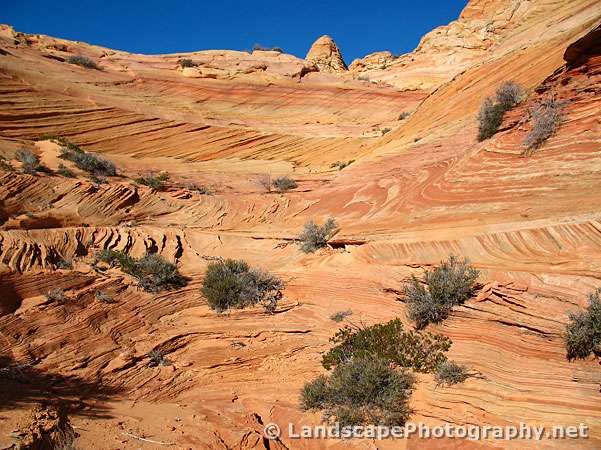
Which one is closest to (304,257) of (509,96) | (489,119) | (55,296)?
(55,296)

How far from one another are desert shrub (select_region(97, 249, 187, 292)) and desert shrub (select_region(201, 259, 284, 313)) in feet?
2.93

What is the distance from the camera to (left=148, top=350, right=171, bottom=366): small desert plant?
25.9 feet

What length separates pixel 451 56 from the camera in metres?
32.2

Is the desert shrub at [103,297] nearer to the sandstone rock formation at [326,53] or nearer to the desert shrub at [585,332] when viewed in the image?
the desert shrub at [585,332]

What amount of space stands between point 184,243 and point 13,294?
535cm

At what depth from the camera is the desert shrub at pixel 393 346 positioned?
7.30 meters

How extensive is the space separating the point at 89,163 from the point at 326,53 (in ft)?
139

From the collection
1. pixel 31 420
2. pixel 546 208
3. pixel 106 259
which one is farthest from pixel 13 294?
pixel 546 208

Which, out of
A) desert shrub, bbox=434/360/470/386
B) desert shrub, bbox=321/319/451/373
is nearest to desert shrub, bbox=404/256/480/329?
desert shrub, bbox=321/319/451/373

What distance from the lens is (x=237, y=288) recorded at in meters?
9.81

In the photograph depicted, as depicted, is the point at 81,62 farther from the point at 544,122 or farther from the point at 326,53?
the point at 326,53

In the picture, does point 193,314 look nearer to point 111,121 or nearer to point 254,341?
point 254,341

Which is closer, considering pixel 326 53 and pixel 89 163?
pixel 89 163

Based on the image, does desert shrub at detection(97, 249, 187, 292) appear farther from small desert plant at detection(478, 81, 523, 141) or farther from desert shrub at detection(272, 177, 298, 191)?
small desert plant at detection(478, 81, 523, 141)
